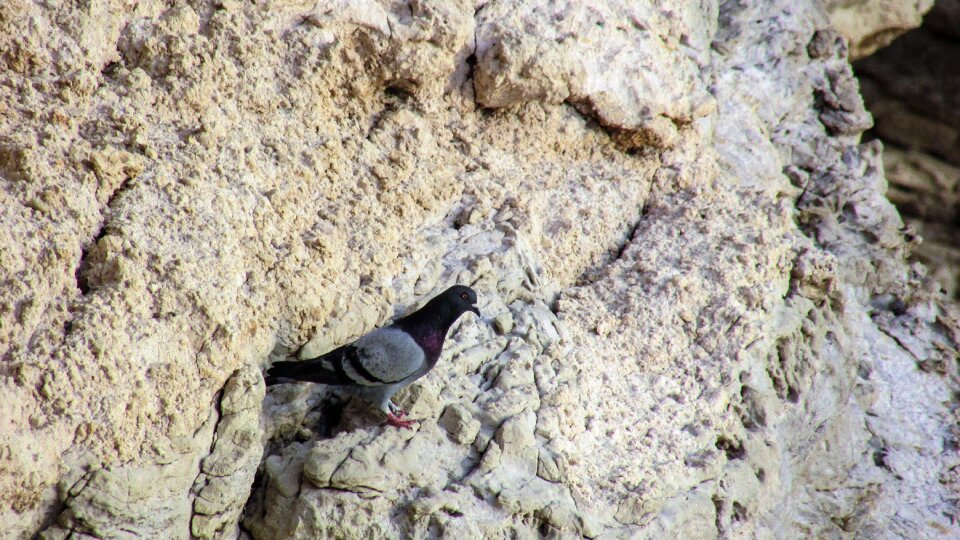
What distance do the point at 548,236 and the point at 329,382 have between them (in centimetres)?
159

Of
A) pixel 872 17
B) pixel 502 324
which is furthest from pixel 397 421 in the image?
pixel 872 17

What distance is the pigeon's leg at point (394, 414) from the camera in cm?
360

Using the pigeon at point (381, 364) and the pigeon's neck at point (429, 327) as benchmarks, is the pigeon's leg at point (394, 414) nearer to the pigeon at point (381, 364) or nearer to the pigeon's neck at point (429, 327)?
the pigeon at point (381, 364)

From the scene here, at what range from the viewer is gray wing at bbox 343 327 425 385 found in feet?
11.7

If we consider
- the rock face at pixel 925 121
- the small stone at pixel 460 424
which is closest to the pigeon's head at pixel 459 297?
the small stone at pixel 460 424

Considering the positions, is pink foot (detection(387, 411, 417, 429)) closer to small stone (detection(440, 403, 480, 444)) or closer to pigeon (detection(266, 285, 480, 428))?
pigeon (detection(266, 285, 480, 428))

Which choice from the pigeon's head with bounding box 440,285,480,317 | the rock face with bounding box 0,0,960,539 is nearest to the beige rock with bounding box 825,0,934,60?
the rock face with bounding box 0,0,960,539

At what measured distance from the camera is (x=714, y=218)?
4957 mm

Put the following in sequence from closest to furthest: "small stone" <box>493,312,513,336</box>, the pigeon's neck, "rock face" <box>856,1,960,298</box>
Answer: the pigeon's neck, "small stone" <box>493,312,513,336</box>, "rock face" <box>856,1,960,298</box>

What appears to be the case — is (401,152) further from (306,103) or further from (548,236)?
(548,236)

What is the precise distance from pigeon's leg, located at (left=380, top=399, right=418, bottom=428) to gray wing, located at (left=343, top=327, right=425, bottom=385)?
0.39ft

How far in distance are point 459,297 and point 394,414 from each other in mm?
596

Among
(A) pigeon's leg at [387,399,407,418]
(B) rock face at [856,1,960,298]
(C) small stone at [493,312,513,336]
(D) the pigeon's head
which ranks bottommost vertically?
(A) pigeon's leg at [387,399,407,418]

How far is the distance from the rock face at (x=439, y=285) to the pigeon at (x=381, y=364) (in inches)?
3.9
